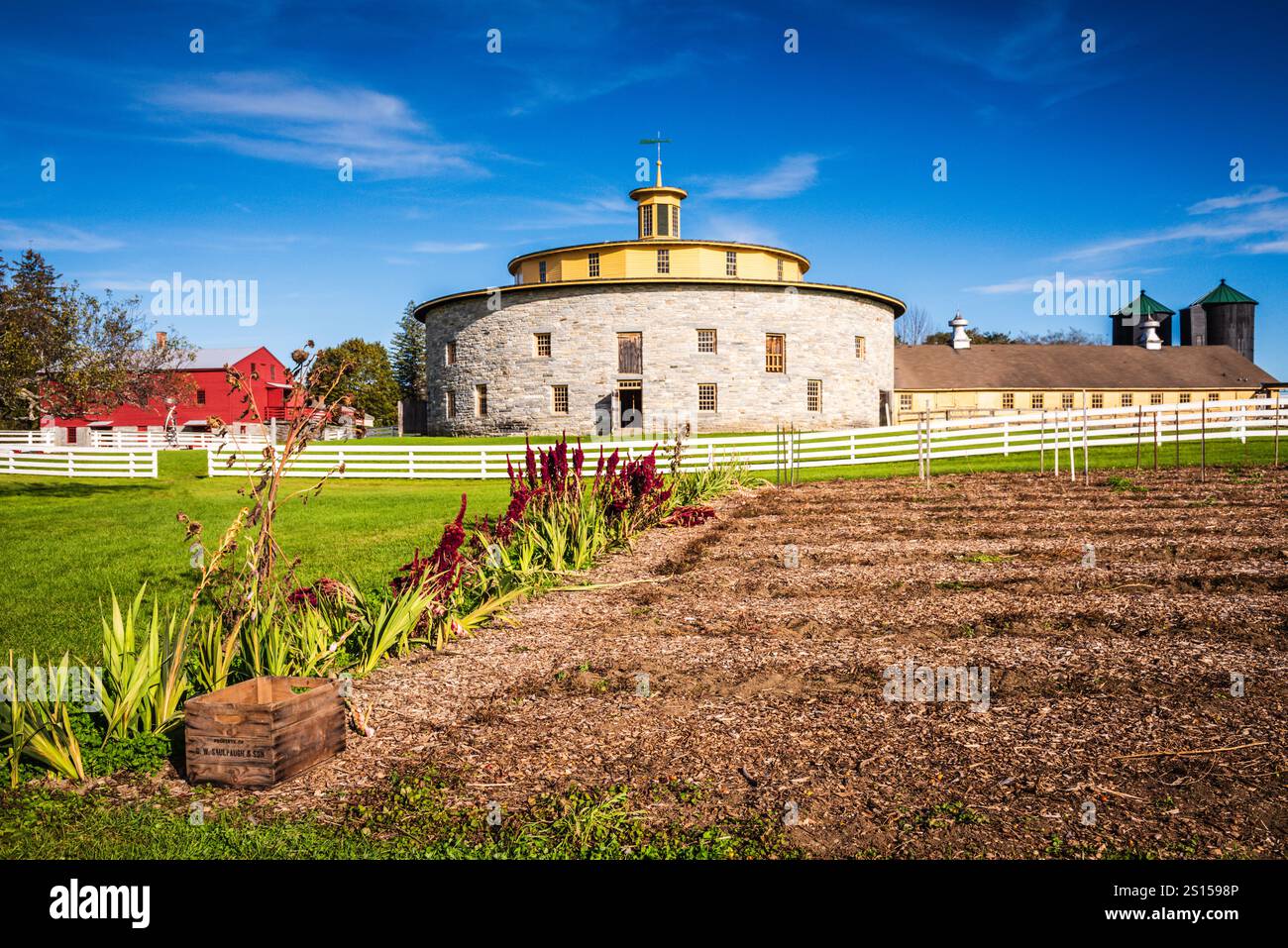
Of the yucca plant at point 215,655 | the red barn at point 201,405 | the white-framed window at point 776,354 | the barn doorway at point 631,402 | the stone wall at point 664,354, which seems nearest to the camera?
the yucca plant at point 215,655

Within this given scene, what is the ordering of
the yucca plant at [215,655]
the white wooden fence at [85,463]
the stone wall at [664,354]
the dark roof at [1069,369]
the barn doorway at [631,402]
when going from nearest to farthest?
the yucca plant at [215,655] < the white wooden fence at [85,463] < the stone wall at [664,354] < the barn doorway at [631,402] < the dark roof at [1069,369]

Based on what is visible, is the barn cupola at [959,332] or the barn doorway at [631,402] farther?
the barn cupola at [959,332]

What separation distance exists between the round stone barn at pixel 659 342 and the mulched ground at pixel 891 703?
32064 millimetres

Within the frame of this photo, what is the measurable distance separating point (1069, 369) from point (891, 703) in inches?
2190

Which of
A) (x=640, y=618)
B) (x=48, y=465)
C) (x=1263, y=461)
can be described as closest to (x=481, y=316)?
(x=48, y=465)

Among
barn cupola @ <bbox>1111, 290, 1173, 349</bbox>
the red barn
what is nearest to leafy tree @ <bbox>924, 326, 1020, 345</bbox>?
barn cupola @ <bbox>1111, 290, 1173, 349</bbox>

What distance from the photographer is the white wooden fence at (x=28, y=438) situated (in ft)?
120

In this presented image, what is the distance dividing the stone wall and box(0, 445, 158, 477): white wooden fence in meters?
17.7

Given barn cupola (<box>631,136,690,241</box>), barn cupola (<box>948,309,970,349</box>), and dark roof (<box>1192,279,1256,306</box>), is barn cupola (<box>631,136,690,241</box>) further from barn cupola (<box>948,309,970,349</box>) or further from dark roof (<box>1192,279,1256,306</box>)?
dark roof (<box>1192,279,1256,306</box>)

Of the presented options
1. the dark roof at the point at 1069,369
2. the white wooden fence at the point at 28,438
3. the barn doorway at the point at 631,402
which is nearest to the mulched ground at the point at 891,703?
the barn doorway at the point at 631,402

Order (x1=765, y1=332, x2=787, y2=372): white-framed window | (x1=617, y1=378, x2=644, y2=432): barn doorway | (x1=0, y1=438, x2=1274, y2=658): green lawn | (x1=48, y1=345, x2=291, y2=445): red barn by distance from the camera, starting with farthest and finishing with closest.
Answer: (x1=48, y1=345, x2=291, y2=445): red barn
(x1=765, y1=332, x2=787, y2=372): white-framed window
(x1=617, y1=378, x2=644, y2=432): barn doorway
(x1=0, y1=438, x2=1274, y2=658): green lawn

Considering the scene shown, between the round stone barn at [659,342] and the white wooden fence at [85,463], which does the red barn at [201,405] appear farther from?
the white wooden fence at [85,463]

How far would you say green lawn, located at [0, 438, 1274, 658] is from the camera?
7984 mm
